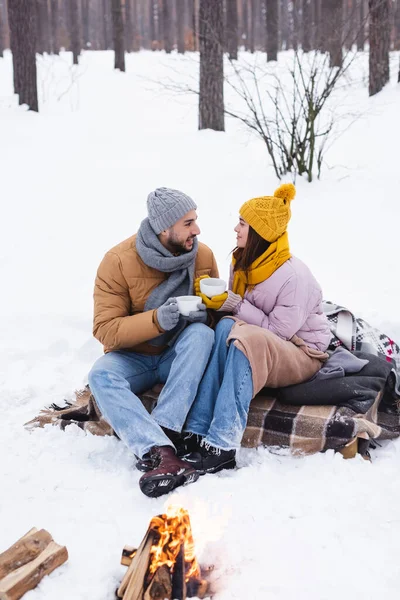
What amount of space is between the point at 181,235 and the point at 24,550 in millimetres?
1972

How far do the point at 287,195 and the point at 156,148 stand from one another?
669 cm

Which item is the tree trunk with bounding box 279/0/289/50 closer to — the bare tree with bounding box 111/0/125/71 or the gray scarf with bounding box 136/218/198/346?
the bare tree with bounding box 111/0/125/71

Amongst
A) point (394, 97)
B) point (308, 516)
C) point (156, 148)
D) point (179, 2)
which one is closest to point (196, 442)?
point (308, 516)

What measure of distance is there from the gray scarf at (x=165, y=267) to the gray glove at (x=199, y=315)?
117 mm

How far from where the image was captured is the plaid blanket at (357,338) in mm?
4164

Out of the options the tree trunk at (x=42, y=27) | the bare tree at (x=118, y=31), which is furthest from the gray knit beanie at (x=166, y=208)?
the tree trunk at (x=42, y=27)

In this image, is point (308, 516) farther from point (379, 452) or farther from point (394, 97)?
point (394, 97)

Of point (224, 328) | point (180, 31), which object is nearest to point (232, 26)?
point (180, 31)

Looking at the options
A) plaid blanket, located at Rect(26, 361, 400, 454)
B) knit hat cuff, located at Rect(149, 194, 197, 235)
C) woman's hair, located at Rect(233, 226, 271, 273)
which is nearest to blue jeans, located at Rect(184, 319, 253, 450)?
plaid blanket, located at Rect(26, 361, 400, 454)

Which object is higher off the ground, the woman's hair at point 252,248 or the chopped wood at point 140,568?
the woman's hair at point 252,248

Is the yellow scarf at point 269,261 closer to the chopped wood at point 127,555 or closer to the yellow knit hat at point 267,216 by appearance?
the yellow knit hat at point 267,216

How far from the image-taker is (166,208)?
3766 millimetres

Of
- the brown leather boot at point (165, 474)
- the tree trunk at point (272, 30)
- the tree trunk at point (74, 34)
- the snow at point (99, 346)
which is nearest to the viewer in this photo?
the snow at point (99, 346)

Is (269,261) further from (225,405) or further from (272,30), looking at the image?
(272,30)
